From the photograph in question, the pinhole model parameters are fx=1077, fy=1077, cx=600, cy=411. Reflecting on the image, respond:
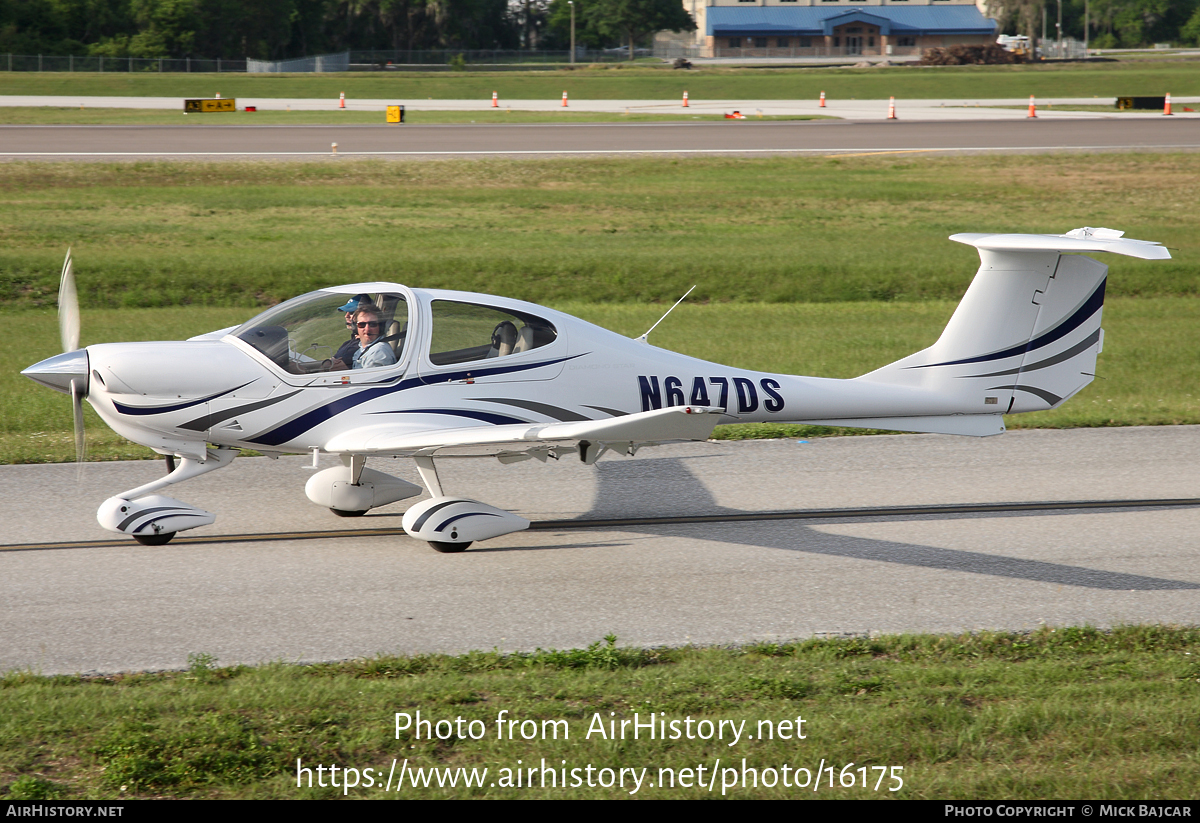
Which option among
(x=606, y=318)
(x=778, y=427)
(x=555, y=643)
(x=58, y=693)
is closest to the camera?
(x=58, y=693)

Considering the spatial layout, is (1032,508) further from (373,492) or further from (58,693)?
(58,693)

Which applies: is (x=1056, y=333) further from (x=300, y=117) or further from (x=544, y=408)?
(x=300, y=117)

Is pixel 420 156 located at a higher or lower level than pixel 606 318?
higher

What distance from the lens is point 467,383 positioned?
328 inches

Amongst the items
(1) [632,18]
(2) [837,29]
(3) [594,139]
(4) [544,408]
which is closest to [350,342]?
(4) [544,408]

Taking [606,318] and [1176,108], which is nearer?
[606,318]

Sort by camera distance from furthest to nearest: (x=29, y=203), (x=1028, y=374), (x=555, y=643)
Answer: (x=29, y=203)
(x=1028, y=374)
(x=555, y=643)

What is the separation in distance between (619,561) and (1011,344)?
3745mm

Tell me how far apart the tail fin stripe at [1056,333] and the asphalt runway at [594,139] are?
84.6 ft

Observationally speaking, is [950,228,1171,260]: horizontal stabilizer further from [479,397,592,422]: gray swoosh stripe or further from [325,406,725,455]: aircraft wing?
[479,397,592,422]: gray swoosh stripe

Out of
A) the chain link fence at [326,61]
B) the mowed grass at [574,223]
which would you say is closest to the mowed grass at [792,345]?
the mowed grass at [574,223]

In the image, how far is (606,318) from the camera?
1708 cm
